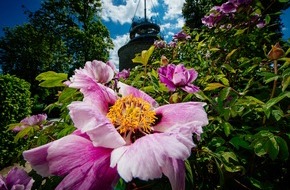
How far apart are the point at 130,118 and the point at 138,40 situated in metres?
25.4

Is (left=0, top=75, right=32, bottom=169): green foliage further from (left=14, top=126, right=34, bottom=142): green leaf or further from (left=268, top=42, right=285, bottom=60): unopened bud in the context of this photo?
(left=268, top=42, right=285, bottom=60): unopened bud

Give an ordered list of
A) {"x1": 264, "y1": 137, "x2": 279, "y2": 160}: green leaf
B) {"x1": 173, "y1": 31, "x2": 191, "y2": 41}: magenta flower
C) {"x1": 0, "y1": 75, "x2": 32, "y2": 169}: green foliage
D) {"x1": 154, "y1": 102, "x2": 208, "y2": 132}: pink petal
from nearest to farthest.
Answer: {"x1": 154, "y1": 102, "x2": 208, "y2": 132}: pink petal
{"x1": 264, "y1": 137, "x2": 279, "y2": 160}: green leaf
{"x1": 173, "y1": 31, "x2": 191, "y2": 41}: magenta flower
{"x1": 0, "y1": 75, "x2": 32, "y2": 169}: green foliage

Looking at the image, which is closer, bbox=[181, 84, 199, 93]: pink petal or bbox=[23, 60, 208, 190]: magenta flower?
bbox=[23, 60, 208, 190]: magenta flower

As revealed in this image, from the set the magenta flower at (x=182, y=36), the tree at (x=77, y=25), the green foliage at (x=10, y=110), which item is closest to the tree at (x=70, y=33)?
the tree at (x=77, y=25)

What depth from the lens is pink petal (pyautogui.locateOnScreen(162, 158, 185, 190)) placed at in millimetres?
485

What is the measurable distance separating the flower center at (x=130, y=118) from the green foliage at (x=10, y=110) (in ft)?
20.2

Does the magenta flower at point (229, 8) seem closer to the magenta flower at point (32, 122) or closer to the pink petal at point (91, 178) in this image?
the magenta flower at point (32, 122)

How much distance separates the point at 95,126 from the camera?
0.52 metres

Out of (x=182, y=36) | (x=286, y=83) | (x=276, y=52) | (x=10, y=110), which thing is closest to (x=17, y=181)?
(x=286, y=83)

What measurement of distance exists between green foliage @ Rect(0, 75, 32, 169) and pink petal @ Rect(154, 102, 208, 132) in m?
6.18

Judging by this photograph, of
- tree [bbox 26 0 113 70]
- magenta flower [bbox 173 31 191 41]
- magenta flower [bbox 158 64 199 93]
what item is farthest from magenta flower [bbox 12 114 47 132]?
tree [bbox 26 0 113 70]

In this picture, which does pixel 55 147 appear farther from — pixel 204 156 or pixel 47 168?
pixel 204 156

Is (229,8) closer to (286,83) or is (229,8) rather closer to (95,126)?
(286,83)

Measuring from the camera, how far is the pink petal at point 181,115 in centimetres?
63
